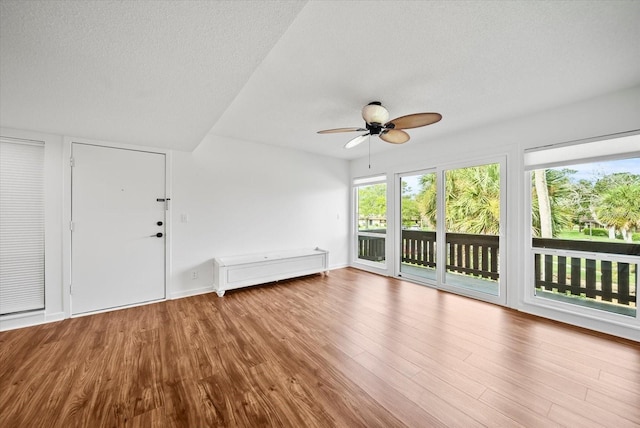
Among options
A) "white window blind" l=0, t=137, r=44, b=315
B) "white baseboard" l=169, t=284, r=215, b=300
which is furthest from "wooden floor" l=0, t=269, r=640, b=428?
"white baseboard" l=169, t=284, r=215, b=300

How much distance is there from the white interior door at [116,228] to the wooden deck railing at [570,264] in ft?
14.3

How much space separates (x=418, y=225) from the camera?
4.28 m

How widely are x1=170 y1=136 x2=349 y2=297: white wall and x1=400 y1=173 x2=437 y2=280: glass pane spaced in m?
1.44

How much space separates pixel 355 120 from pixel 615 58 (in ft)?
7.33

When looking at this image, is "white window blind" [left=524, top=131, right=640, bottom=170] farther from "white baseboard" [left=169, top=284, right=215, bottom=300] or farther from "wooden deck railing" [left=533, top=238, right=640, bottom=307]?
"white baseboard" [left=169, top=284, right=215, bottom=300]

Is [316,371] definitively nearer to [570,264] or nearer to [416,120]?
[416,120]

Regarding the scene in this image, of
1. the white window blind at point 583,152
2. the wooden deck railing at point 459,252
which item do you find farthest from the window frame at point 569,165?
the wooden deck railing at point 459,252

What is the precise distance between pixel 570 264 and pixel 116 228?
18.5ft

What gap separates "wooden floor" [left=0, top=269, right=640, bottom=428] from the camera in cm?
145

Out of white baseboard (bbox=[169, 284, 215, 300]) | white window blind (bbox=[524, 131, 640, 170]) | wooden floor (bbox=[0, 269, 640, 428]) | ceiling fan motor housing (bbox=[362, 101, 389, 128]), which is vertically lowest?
wooden floor (bbox=[0, 269, 640, 428])

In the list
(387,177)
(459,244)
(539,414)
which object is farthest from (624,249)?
(387,177)

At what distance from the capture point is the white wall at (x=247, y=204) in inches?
140

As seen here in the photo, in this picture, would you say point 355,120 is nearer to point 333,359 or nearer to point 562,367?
point 333,359

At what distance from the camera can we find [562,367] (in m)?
1.88
